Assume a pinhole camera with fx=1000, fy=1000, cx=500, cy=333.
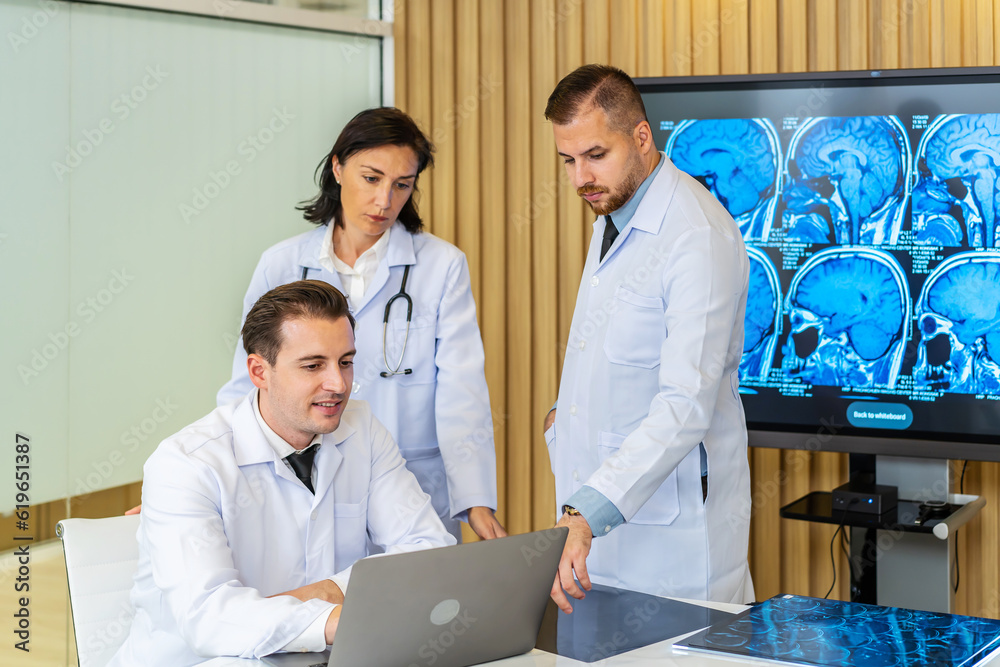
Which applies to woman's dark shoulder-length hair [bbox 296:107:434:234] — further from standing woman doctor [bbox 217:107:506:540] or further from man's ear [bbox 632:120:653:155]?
man's ear [bbox 632:120:653:155]

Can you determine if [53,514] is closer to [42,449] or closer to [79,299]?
[42,449]

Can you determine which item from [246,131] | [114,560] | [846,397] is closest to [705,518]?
[846,397]

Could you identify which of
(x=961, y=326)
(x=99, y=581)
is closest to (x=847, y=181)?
(x=961, y=326)

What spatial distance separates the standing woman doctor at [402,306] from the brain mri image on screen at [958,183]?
134 cm

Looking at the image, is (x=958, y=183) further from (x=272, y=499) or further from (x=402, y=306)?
(x=272, y=499)

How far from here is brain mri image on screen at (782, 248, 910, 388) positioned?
2.91 m

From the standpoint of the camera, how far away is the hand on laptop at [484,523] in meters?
2.50

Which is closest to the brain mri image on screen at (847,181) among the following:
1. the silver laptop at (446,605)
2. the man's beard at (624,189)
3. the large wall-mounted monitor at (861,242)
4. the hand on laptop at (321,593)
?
the large wall-mounted monitor at (861,242)

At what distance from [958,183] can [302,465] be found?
6.56 ft

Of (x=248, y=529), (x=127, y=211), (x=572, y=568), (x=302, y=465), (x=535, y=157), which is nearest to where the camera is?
(x=572, y=568)

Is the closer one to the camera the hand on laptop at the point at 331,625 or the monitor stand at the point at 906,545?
the hand on laptop at the point at 331,625

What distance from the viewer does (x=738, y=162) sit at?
311cm

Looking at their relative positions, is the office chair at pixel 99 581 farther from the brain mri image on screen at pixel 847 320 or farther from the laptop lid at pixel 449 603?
the brain mri image on screen at pixel 847 320

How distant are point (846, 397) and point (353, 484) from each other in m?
1.60
